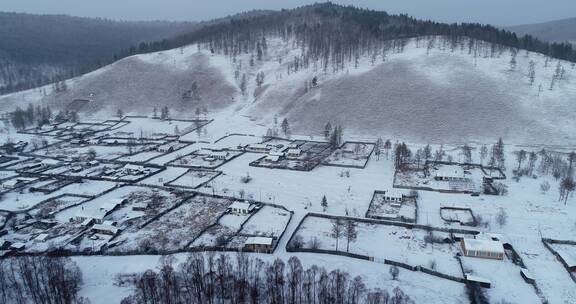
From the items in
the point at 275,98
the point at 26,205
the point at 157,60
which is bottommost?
the point at 26,205

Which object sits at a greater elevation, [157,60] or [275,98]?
[157,60]

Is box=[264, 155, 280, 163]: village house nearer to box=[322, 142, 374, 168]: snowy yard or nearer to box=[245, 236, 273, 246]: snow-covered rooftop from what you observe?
box=[322, 142, 374, 168]: snowy yard

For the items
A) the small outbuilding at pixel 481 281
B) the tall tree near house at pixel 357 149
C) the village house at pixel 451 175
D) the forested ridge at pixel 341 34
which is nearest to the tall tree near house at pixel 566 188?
the village house at pixel 451 175

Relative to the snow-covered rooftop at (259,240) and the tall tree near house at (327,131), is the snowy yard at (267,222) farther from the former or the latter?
the tall tree near house at (327,131)

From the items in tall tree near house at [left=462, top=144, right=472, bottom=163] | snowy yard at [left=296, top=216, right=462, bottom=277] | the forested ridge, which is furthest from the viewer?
the forested ridge

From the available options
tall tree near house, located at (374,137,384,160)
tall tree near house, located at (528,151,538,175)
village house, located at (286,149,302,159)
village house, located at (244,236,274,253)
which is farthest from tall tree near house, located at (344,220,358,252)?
tall tree near house, located at (528,151,538,175)

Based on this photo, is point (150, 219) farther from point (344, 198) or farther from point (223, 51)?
point (223, 51)

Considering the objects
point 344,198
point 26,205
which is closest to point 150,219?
point 26,205
